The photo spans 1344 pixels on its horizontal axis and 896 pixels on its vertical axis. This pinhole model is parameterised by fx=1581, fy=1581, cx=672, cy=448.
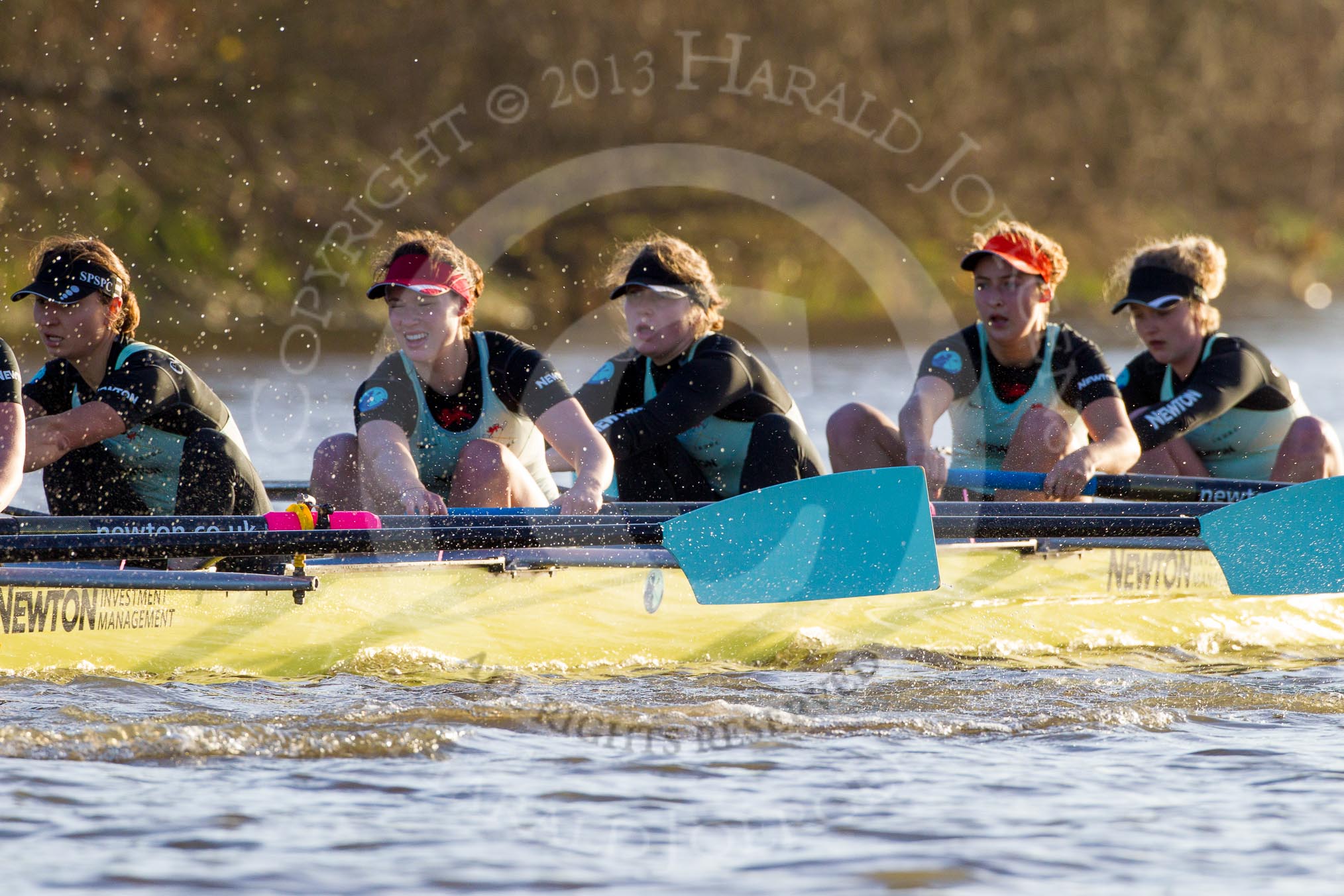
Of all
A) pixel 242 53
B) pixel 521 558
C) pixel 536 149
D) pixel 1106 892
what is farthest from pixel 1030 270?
pixel 242 53

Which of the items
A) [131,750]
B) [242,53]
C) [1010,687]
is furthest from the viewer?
[242,53]

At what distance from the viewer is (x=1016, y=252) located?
5.82m

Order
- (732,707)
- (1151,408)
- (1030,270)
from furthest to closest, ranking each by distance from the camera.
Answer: (1151,408), (1030,270), (732,707)

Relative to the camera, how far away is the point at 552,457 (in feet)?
20.1

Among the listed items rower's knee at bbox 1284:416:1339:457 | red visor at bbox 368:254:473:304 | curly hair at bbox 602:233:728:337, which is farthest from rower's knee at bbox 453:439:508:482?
rower's knee at bbox 1284:416:1339:457

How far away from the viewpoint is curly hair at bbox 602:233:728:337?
18.1 feet

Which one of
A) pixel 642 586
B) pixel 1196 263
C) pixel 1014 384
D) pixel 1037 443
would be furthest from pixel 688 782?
pixel 1196 263

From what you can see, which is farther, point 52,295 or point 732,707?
point 52,295

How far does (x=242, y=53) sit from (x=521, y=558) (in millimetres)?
16021

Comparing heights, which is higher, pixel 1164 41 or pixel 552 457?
pixel 1164 41

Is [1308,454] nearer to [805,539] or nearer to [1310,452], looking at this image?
[1310,452]

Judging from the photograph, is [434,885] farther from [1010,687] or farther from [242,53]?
[242,53]

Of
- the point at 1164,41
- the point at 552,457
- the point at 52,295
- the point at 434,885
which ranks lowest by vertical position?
the point at 434,885

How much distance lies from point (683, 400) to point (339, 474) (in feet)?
3.85
